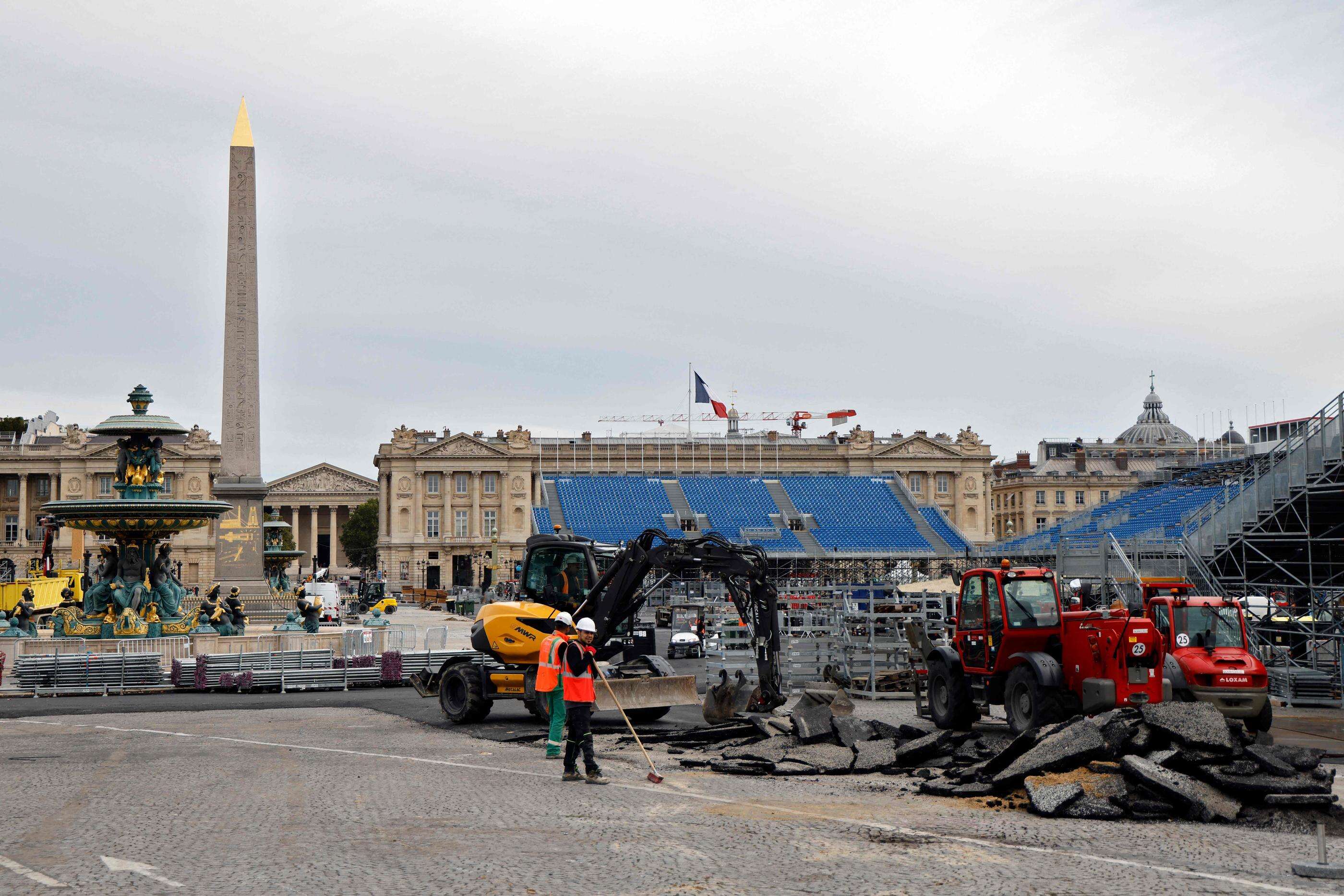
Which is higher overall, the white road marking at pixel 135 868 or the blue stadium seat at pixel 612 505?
the blue stadium seat at pixel 612 505

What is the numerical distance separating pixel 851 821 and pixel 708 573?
7.00 meters

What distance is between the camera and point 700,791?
1248 centimetres

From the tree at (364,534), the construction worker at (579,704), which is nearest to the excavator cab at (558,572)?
the construction worker at (579,704)

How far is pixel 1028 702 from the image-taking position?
50.0 ft

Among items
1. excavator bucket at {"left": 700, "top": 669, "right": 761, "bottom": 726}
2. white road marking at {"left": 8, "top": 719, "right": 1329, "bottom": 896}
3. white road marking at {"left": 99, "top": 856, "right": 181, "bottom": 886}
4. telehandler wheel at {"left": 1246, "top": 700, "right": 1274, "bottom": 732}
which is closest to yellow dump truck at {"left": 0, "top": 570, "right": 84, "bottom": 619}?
white road marking at {"left": 8, "top": 719, "right": 1329, "bottom": 896}

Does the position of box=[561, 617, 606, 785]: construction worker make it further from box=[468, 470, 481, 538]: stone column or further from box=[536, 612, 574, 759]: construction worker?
box=[468, 470, 481, 538]: stone column

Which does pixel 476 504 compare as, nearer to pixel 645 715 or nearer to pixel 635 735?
pixel 645 715

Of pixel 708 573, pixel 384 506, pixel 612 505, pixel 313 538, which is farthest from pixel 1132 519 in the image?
pixel 313 538

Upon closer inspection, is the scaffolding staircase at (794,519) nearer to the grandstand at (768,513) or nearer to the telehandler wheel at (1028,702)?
the grandstand at (768,513)

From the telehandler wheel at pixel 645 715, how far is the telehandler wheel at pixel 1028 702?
5056 mm

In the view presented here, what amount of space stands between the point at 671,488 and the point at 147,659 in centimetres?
6456

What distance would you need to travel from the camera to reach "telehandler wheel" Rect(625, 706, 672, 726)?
723 inches

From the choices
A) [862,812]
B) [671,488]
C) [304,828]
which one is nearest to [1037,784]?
[862,812]

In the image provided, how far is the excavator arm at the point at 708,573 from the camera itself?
16.8m
